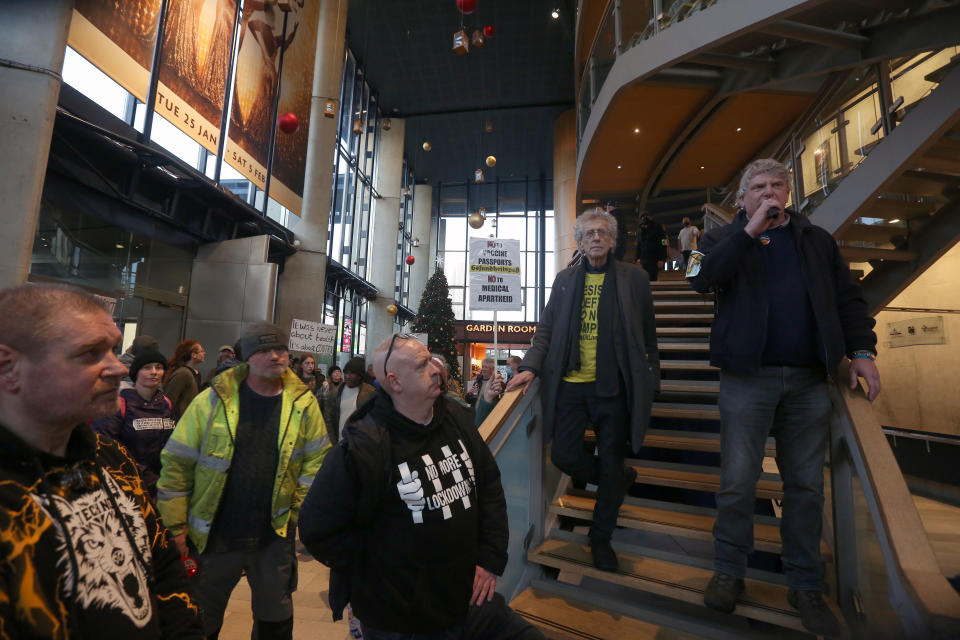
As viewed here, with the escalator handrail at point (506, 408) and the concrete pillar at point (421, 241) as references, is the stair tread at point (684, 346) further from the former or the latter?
the concrete pillar at point (421, 241)

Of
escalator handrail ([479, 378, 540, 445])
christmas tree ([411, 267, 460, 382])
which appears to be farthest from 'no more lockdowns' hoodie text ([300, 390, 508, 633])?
christmas tree ([411, 267, 460, 382])

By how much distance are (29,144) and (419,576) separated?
621 cm

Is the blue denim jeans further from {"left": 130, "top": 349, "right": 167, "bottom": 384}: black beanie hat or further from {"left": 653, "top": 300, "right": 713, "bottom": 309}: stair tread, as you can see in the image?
{"left": 653, "top": 300, "right": 713, "bottom": 309}: stair tread

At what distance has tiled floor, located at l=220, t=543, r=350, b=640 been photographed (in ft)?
10.1

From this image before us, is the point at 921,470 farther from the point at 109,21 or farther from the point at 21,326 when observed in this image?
the point at 109,21

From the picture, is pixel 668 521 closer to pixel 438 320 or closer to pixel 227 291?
pixel 227 291

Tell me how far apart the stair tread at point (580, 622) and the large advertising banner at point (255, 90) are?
8.80m

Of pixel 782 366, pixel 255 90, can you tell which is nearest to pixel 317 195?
pixel 255 90

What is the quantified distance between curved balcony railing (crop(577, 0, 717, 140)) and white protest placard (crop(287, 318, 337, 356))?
6.02 m

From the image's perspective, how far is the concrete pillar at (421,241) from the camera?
2345 cm

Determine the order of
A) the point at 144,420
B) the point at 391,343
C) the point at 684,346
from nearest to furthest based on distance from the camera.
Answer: the point at 391,343 → the point at 144,420 → the point at 684,346

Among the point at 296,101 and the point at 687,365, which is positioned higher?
the point at 296,101

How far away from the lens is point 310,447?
Result: 8.00 feet

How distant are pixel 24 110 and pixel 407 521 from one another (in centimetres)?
626
